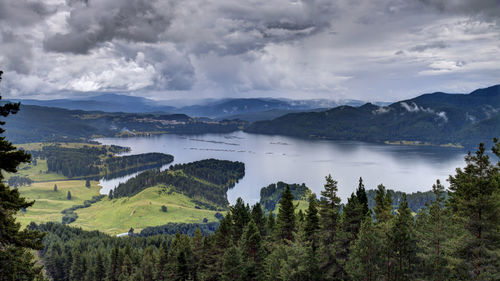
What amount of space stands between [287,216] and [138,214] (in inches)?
6036

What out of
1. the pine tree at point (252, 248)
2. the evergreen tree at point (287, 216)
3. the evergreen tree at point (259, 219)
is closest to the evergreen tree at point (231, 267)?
the pine tree at point (252, 248)

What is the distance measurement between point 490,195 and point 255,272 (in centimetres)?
2190

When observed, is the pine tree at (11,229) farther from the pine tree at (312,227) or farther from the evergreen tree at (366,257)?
the pine tree at (312,227)

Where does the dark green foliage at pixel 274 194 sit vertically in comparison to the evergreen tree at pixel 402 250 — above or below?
below

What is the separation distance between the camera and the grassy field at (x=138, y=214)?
16288cm

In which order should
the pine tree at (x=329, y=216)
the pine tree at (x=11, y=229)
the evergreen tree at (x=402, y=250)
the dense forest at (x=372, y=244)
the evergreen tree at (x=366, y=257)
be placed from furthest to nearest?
1. the pine tree at (x=329, y=216)
2. the evergreen tree at (x=402, y=250)
3. the evergreen tree at (x=366, y=257)
4. the dense forest at (x=372, y=244)
5. the pine tree at (x=11, y=229)

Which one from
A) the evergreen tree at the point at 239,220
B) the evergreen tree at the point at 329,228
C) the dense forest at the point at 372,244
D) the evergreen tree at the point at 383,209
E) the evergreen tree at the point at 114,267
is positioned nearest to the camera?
the dense forest at the point at 372,244

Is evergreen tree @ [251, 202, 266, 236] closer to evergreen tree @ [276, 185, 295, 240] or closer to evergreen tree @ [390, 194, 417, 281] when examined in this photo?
evergreen tree @ [276, 185, 295, 240]

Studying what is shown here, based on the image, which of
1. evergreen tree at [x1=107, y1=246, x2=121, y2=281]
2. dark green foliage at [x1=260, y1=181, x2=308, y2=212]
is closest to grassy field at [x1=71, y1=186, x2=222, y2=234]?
dark green foliage at [x1=260, y1=181, x2=308, y2=212]

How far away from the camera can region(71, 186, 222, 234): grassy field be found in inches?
6412

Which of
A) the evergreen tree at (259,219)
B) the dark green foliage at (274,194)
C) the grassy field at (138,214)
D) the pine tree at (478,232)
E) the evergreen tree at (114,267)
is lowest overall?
the grassy field at (138,214)

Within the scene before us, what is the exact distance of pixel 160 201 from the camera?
192750 mm

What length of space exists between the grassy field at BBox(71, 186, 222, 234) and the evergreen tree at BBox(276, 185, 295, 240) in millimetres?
132169

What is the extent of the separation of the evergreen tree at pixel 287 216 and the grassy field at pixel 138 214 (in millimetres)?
132169
